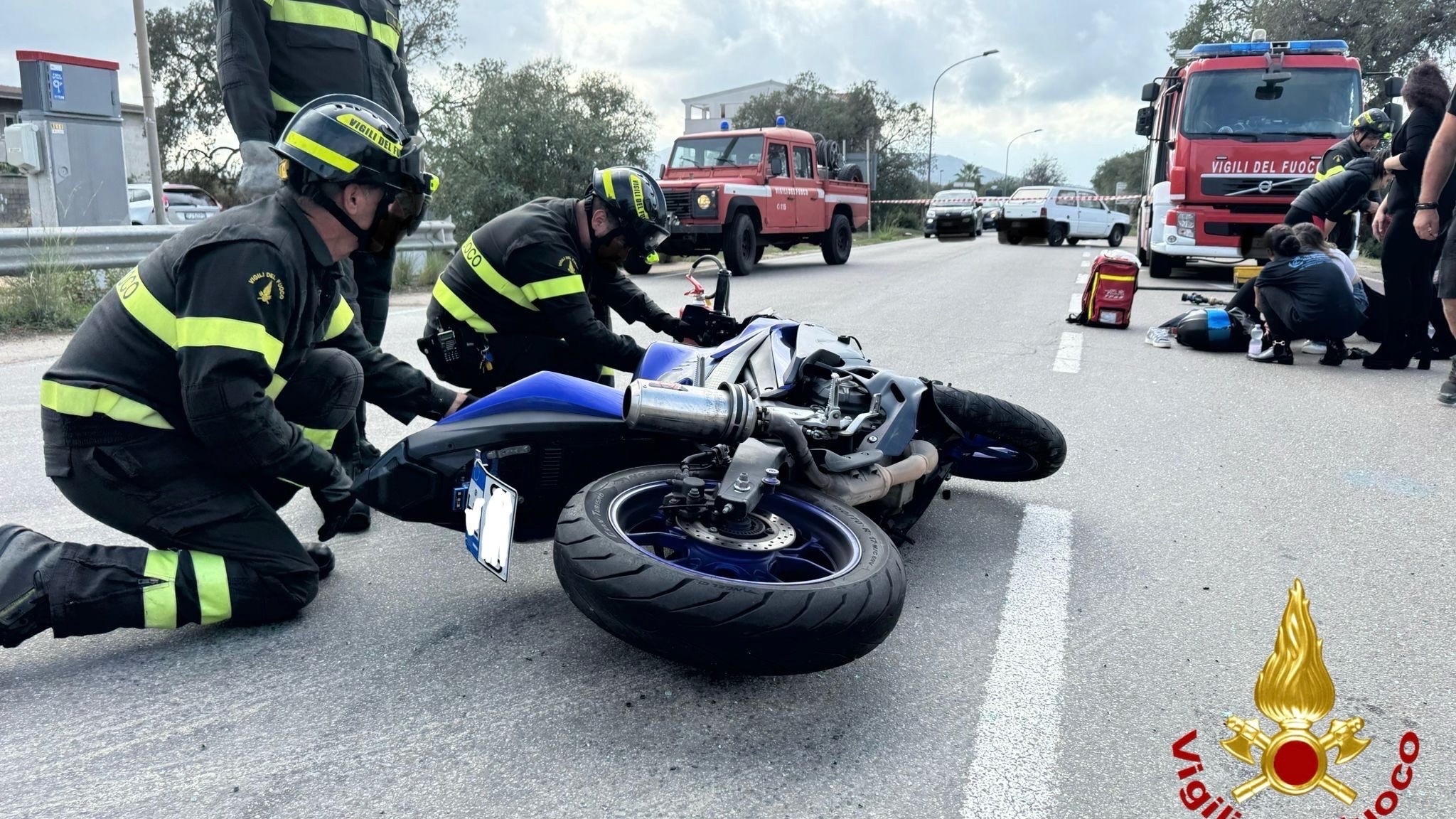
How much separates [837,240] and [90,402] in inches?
616

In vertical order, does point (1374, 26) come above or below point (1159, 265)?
above

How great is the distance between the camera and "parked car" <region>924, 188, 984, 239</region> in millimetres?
30219

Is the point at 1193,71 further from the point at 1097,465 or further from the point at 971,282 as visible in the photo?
the point at 1097,465

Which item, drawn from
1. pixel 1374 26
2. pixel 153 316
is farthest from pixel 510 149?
pixel 1374 26

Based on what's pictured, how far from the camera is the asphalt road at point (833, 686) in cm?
196

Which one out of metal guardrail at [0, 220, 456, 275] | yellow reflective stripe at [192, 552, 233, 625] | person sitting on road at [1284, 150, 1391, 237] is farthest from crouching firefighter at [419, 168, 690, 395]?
person sitting on road at [1284, 150, 1391, 237]

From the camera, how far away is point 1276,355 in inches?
280

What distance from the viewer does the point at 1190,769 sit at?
204cm

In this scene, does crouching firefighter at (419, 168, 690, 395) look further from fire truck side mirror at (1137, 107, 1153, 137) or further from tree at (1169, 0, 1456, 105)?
tree at (1169, 0, 1456, 105)

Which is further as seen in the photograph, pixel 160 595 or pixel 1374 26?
pixel 1374 26

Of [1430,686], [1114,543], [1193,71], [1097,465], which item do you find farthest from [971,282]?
[1430,686]

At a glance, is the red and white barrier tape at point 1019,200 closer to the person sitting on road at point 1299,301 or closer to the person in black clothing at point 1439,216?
the person sitting on road at point 1299,301

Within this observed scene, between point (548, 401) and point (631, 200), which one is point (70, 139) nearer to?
point (631, 200)

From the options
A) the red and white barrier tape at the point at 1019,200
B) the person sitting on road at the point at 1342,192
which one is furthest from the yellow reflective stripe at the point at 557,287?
the red and white barrier tape at the point at 1019,200
